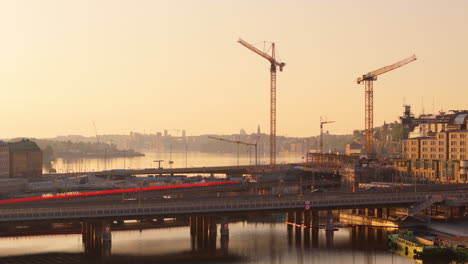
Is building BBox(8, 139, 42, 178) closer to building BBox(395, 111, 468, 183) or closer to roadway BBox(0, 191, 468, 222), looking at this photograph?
building BBox(395, 111, 468, 183)

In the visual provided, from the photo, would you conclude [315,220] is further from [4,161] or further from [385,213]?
[4,161]

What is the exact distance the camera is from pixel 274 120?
178 metres

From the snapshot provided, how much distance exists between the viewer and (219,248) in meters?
70.2

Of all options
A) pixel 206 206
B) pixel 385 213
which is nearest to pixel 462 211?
pixel 385 213

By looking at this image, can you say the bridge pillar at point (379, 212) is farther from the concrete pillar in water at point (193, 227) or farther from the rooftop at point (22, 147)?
the rooftop at point (22, 147)

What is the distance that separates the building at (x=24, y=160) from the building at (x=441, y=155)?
79.3m

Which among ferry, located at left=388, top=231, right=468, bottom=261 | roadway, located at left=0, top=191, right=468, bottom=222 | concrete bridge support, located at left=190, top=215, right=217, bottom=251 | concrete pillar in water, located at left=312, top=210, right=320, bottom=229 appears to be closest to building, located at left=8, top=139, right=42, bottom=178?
roadway, located at left=0, top=191, right=468, bottom=222

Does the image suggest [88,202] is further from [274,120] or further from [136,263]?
[274,120]

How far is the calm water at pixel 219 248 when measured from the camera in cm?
6469

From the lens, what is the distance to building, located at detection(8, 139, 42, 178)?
152625 mm

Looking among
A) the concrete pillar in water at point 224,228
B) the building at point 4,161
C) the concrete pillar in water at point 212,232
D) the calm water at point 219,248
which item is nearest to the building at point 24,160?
the building at point 4,161

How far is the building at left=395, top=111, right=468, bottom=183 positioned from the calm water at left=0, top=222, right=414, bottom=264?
49.4 m

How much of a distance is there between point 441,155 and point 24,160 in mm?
87993

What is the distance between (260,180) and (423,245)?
83.4 metres
